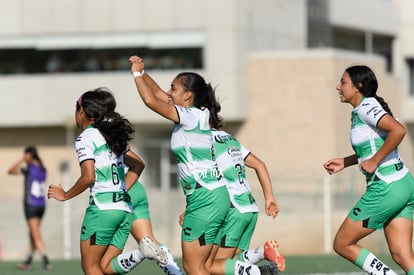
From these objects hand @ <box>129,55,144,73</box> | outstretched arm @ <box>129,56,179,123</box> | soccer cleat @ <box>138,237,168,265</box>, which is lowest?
soccer cleat @ <box>138,237,168,265</box>

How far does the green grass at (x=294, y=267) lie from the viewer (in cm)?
1634

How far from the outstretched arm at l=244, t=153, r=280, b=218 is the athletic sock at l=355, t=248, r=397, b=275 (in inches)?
32.9

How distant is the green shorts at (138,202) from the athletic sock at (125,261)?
3.60ft

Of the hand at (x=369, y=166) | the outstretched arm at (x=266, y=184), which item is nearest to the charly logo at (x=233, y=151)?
the outstretched arm at (x=266, y=184)

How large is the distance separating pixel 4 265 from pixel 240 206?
954 cm

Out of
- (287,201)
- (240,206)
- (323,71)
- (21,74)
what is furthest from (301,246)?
(21,74)

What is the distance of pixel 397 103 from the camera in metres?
48.8

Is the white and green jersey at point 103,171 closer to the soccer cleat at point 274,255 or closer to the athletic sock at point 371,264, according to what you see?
the soccer cleat at point 274,255

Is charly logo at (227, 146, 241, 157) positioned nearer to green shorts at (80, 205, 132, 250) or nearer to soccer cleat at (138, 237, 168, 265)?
soccer cleat at (138, 237, 168, 265)

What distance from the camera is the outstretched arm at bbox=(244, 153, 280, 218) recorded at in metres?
10.8

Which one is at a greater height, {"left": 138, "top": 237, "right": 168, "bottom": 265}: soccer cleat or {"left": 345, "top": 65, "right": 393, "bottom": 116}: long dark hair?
{"left": 345, "top": 65, "right": 393, "bottom": 116}: long dark hair

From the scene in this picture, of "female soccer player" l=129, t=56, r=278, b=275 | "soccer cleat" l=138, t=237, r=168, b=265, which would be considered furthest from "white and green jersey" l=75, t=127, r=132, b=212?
"female soccer player" l=129, t=56, r=278, b=275

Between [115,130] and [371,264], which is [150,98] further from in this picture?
[371,264]

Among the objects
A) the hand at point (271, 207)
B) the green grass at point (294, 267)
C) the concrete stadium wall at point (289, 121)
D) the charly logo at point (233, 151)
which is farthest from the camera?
the concrete stadium wall at point (289, 121)
